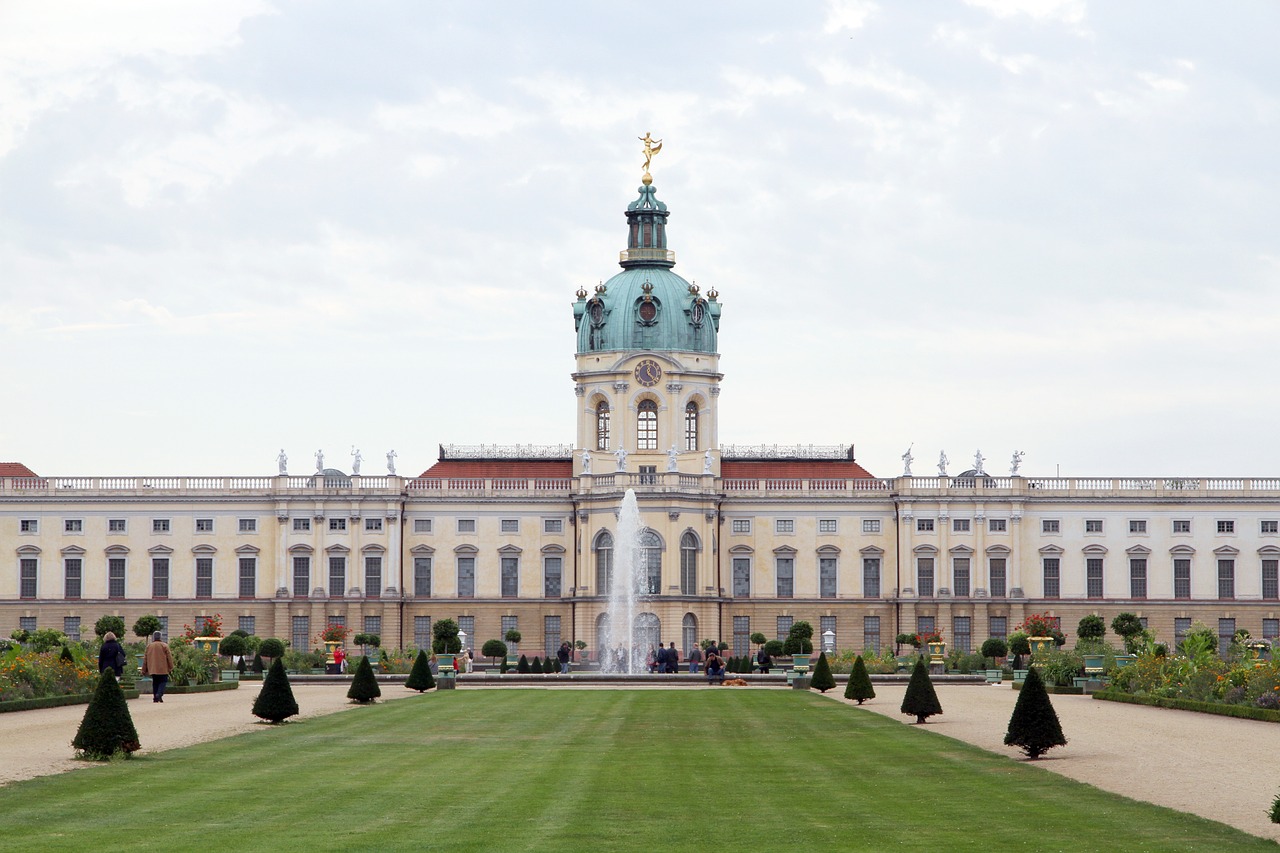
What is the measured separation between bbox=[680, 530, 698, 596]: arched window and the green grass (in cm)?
5515

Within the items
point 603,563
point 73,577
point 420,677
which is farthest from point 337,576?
point 420,677

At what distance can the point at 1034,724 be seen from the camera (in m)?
30.6

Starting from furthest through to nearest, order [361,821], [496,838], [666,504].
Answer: [666,504], [361,821], [496,838]

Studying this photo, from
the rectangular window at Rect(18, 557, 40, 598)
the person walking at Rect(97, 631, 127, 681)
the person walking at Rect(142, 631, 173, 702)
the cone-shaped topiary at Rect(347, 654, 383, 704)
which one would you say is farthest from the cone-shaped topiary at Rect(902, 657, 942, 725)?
the rectangular window at Rect(18, 557, 40, 598)

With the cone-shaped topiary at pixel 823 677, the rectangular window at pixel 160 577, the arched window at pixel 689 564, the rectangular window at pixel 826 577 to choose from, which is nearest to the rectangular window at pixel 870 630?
the rectangular window at pixel 826 577

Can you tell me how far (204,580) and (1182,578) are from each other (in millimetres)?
46617

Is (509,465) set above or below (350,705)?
above

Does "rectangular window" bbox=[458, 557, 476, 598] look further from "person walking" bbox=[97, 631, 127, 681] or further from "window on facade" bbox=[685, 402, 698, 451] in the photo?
"person walking" bbox=[97, 631, 127, 681]

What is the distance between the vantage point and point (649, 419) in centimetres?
9675

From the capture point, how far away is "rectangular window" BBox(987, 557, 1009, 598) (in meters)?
95.5

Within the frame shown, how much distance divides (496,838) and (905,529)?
2981 inches

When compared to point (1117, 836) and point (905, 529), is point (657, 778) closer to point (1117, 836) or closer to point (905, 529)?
point (1117, 836)

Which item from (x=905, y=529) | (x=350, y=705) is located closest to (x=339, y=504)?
(x=905, y=529)

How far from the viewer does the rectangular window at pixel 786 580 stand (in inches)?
3782
